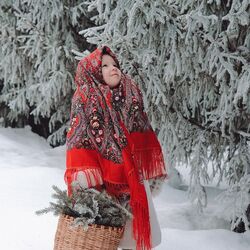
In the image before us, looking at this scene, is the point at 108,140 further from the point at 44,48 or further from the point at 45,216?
the point at 44,48

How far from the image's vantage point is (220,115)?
15.3 ft

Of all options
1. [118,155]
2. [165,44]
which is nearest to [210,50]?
[165,44]

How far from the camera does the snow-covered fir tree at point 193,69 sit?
13.8 feet

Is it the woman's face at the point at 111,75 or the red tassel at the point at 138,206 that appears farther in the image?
the woman's face at the point at 111,75

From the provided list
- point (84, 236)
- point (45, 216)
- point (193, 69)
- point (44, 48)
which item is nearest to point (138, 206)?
point (84, 236)

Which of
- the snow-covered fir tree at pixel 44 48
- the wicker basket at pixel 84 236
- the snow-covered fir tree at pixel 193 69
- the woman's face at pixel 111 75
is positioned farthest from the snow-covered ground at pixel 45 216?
the woman's face at pixel 111 75

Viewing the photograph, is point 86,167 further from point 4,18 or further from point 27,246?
Result: point 4,18

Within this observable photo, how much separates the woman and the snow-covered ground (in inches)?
51.2

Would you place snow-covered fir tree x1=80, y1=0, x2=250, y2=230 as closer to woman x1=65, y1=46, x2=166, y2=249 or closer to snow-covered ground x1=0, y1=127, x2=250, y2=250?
snow-covered ground x1=0, y1=127, x2=250, y2=250

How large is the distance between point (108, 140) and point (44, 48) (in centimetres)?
321

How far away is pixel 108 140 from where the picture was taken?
3.22 metres

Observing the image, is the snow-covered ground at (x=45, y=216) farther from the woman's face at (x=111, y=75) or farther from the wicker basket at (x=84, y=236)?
the woman's face at (x=111, y=75)

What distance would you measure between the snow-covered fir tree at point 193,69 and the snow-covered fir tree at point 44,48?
174 cm

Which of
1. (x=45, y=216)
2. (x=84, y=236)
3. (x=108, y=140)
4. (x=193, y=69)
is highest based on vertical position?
(x=193, y=69)
